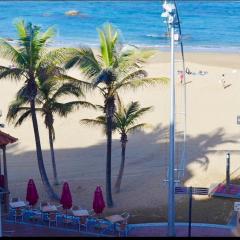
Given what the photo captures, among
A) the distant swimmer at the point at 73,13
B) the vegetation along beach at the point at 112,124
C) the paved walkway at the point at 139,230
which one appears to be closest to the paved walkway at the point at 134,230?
the paved walkway at the point at 139,230

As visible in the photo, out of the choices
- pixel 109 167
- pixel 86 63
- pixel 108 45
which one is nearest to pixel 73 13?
pixel 109 167

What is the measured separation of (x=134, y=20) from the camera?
220 ft

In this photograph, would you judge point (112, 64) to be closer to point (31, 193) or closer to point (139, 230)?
point (31, 193)

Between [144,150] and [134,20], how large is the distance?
142 ft

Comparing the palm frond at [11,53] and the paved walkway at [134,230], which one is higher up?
the palm frond at [11,53]

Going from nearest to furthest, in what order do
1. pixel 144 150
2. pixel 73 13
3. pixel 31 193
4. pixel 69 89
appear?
pixel 31 193 → pixel 69 89 → pixel 144 150 → pixel 73 13

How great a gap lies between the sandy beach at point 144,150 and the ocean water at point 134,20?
18.2 meters

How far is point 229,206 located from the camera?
1872 centimetres

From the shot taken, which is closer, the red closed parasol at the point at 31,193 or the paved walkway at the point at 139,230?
the paved walkway at the point at 139,230

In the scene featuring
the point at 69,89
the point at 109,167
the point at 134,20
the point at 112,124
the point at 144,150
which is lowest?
the point at 109,167

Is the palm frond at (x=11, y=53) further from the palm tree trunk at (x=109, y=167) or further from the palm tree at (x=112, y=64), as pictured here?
the palm tree trunk at (x=109, y=167)

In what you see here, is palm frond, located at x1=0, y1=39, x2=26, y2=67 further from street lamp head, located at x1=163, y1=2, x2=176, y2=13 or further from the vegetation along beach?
street lamp head, located at x1=163, y1=2, x2=176, y2=13

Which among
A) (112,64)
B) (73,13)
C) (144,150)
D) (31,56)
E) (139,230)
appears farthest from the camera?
(73,13)

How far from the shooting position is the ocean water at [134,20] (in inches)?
2173
